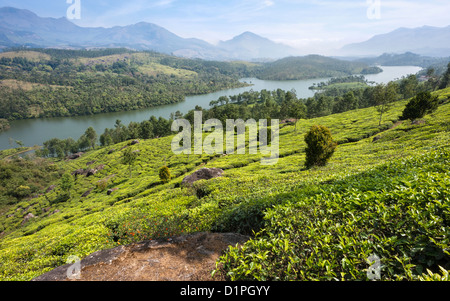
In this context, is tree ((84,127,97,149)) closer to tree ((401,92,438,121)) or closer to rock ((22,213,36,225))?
rock ((22,213,36,225))

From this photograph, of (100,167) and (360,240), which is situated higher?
(360,240)

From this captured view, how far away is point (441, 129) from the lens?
87.7ft

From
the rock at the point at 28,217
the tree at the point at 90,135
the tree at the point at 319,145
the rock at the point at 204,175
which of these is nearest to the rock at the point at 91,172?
the rock at the point at 28,217

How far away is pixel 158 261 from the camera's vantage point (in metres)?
6.62

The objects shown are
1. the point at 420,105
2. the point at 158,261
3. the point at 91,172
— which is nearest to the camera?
the point at 158,261

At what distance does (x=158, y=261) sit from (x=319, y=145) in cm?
1995

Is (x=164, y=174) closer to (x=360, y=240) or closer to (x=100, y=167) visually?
(x=360, y=240)

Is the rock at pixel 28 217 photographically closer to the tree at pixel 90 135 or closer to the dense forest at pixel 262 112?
the dense forest at pixel 262 112

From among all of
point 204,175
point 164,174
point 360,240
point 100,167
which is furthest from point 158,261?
point 100,167

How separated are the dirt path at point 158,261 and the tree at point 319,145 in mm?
17291

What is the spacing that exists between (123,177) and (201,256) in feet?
173

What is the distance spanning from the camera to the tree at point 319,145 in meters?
21.4
